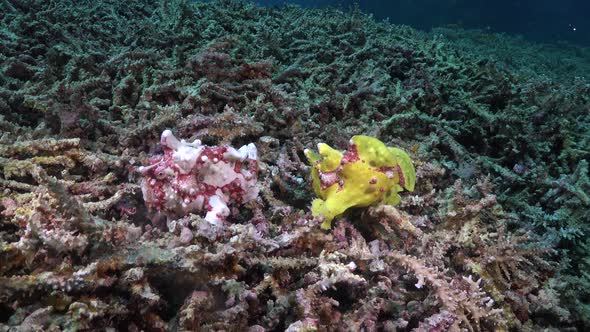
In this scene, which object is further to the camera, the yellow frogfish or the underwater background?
the yellow frogfish

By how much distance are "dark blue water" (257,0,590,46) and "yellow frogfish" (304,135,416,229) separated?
96.8 ft

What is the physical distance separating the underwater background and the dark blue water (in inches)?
1083

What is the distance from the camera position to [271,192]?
8.34 feet

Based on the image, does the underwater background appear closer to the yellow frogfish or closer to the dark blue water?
the yellow frogfish

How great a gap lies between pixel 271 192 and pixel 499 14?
3536 cm

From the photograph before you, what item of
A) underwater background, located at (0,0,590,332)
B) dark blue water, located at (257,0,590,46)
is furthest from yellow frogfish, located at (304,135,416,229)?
dark blue water, located at (257,0,590,46)

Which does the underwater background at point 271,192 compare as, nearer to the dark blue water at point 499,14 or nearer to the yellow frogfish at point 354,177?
the yellow frogfish at point 354,177

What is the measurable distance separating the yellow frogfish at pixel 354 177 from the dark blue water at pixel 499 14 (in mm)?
29517

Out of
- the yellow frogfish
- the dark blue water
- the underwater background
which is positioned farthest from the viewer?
the dark blue water

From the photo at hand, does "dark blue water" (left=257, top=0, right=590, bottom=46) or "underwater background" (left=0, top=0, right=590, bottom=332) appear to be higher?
"underwater background" (left=0, top=0, right=590, bottom=332)

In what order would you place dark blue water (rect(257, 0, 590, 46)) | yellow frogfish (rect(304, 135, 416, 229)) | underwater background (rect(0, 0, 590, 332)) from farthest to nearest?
dark blue water (rect(257, 0, 590, 46)) < yellow frogfish (rect(304, 135, 416, 229)) < underwater background (rect(0, 0, 590, 332))

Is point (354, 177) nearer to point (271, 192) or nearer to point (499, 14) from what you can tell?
point (271, 192)

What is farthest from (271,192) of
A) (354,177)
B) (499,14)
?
(499,14)

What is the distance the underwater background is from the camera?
5.68ft
